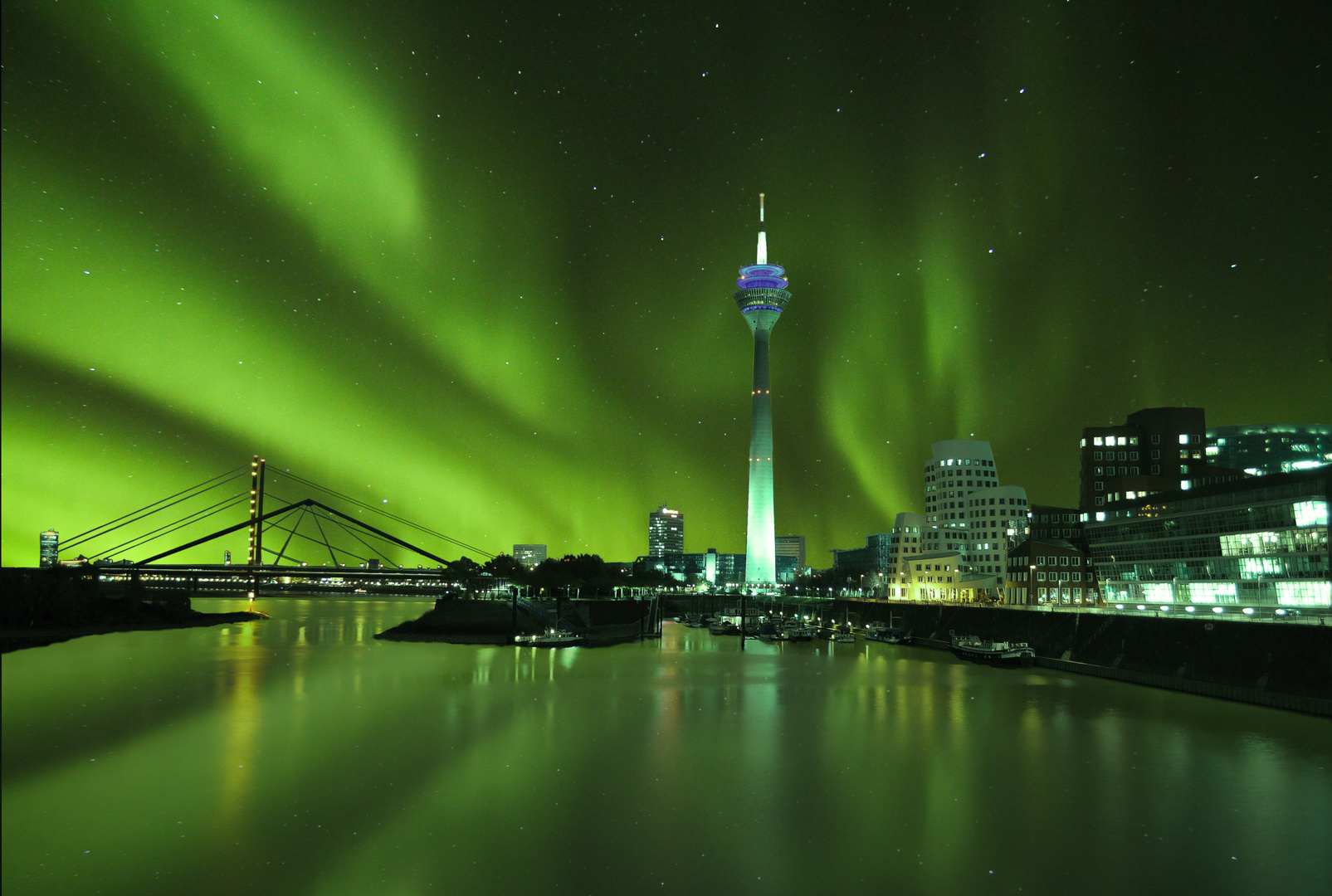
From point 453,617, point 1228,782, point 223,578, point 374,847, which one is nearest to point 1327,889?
point 1228,782

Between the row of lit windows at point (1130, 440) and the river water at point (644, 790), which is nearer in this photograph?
the river water at point (644, 790)

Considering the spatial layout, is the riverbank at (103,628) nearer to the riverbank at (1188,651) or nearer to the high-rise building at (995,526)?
the riverbank at (1188,651)

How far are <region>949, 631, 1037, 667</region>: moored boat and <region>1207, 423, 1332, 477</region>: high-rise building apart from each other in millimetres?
71325

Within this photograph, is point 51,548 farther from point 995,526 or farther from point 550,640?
point 995,526

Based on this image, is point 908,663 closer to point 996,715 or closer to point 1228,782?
point 996,715

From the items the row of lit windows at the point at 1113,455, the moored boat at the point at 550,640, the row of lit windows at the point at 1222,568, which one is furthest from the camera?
the row of lit windows at the point at 1113,455

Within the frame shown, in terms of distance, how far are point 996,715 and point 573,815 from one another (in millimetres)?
21571

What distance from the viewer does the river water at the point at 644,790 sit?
1623 cm

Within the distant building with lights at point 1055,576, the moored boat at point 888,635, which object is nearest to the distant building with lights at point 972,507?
the distant building with lights at point 1055,576

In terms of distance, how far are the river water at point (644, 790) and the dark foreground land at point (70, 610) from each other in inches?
857

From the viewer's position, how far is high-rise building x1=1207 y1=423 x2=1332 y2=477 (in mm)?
113500

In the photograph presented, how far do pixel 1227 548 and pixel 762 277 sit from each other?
116 meters

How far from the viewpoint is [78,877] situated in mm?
15289

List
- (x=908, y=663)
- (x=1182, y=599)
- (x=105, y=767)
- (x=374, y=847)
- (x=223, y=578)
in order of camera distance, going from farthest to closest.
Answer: (x=223, y=578) < (x=1182, y=599) < (x=908, y=663) < (x=105, y=767) < (x=374, y=847)
